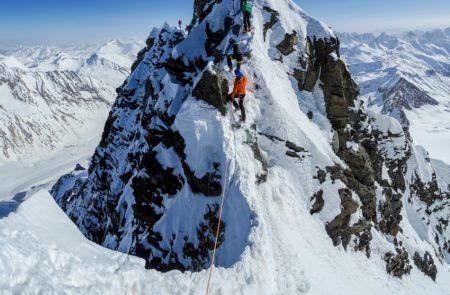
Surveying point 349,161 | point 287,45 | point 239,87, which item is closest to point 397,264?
point 349,161

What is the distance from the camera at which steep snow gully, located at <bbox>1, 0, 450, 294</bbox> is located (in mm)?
18156

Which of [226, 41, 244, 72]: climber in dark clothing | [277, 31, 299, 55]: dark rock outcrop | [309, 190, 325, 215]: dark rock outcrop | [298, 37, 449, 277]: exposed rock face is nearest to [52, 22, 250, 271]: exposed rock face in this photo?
[226, 41, 244, 72]: climber in dark clothing

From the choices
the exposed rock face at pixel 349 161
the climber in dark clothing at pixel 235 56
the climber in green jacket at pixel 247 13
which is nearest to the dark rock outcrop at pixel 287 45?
the exposed rock face at pixel 349 161

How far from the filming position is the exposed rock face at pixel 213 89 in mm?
23438

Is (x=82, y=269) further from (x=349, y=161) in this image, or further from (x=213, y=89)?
(x=349, y=161)

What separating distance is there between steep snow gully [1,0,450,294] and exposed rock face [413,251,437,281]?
22cm

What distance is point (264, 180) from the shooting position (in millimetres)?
22188

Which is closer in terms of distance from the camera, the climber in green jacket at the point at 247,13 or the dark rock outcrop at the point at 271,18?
the climber in green jacket at the point at 247,13

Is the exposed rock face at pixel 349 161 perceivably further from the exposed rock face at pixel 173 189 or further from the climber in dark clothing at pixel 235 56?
the exposed rock face at pixel 173 189

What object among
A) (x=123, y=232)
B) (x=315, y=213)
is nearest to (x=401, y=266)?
(x=315, y=213)

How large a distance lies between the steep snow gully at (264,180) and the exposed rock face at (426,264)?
225 millimetres

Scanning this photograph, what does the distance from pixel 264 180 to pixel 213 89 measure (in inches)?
265

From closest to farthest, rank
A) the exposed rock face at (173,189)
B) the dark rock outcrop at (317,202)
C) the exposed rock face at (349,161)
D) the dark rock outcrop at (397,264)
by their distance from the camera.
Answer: the exposed rock face at (173,189) → the dark rock outcrop at (317,202) → the exposed rock face at (349,161) → the dark rock outcrop at (397,264)

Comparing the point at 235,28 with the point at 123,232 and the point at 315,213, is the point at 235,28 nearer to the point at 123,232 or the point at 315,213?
the point at 315,213
